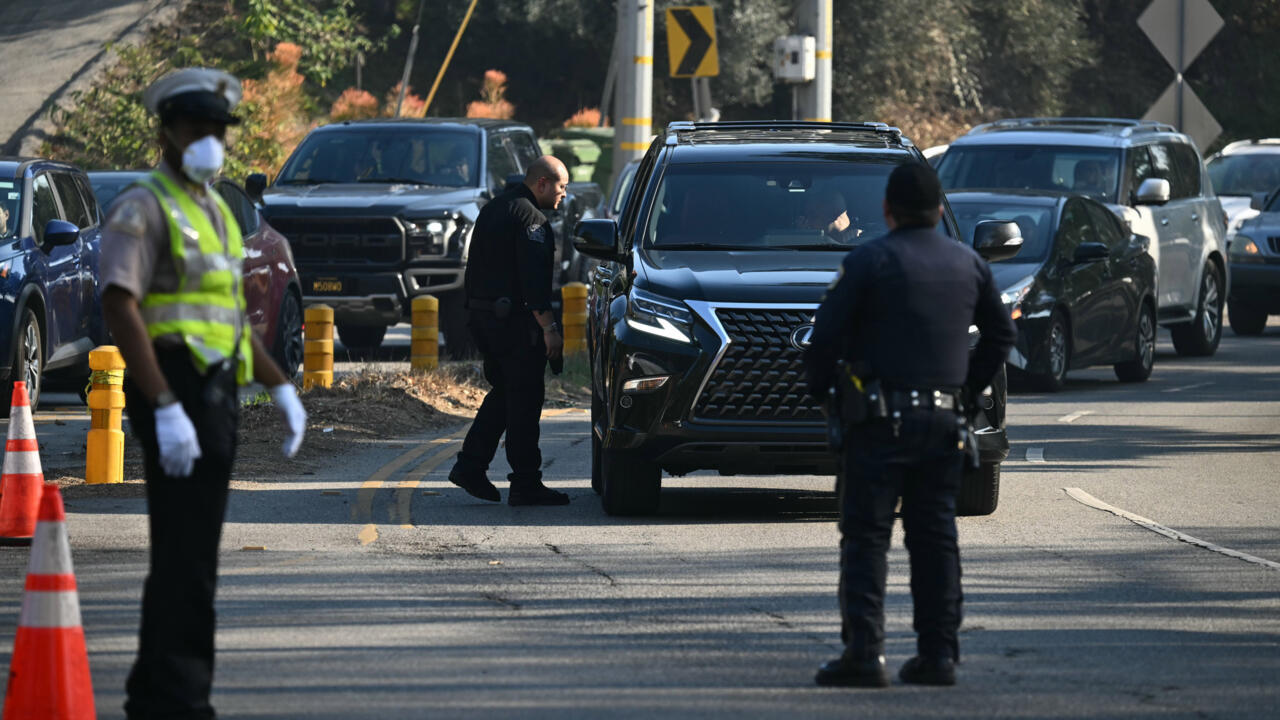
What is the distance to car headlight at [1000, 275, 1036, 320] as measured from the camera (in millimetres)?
17031

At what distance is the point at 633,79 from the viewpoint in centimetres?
2261

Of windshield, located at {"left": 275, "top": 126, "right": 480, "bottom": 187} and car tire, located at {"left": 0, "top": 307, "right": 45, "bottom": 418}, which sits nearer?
car tire, located at {"left": 0, "top": 307, "right": 45, "bottom": 418}

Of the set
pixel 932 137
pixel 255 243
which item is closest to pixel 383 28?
pixel 932 137

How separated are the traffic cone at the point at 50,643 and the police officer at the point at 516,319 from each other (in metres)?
4.98

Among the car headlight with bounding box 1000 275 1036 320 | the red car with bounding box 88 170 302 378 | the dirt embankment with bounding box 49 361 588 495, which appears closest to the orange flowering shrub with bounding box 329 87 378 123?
the red car with bounding box 88 170 302 378

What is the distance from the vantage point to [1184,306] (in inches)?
839

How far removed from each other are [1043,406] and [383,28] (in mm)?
28383

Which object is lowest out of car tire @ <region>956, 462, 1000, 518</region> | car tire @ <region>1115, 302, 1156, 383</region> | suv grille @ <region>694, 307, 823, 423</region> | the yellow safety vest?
car tire @ <region>1115, 302, 1156, 383</region>

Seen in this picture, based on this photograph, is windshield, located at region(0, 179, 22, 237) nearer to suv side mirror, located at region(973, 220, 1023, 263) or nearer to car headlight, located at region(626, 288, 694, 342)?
car headlight, located at region(626, 288, 694, 342)

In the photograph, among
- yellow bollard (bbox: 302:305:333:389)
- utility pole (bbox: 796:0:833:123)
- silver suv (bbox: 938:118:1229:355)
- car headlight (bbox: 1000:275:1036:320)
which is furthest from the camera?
utility pole (bbox: 796:0:833:123)

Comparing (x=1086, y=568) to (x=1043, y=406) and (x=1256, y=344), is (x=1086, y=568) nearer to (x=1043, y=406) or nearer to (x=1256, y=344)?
(x=1043, y=406)

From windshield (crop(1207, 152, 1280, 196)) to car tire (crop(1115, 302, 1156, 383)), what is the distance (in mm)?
12356

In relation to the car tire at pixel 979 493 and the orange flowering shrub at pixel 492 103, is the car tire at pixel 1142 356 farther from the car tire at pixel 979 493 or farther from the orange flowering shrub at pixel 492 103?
the orange flowering shrub at pixel 492 103

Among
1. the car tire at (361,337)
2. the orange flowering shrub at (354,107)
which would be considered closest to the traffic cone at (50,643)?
the car tire at (361,337)
